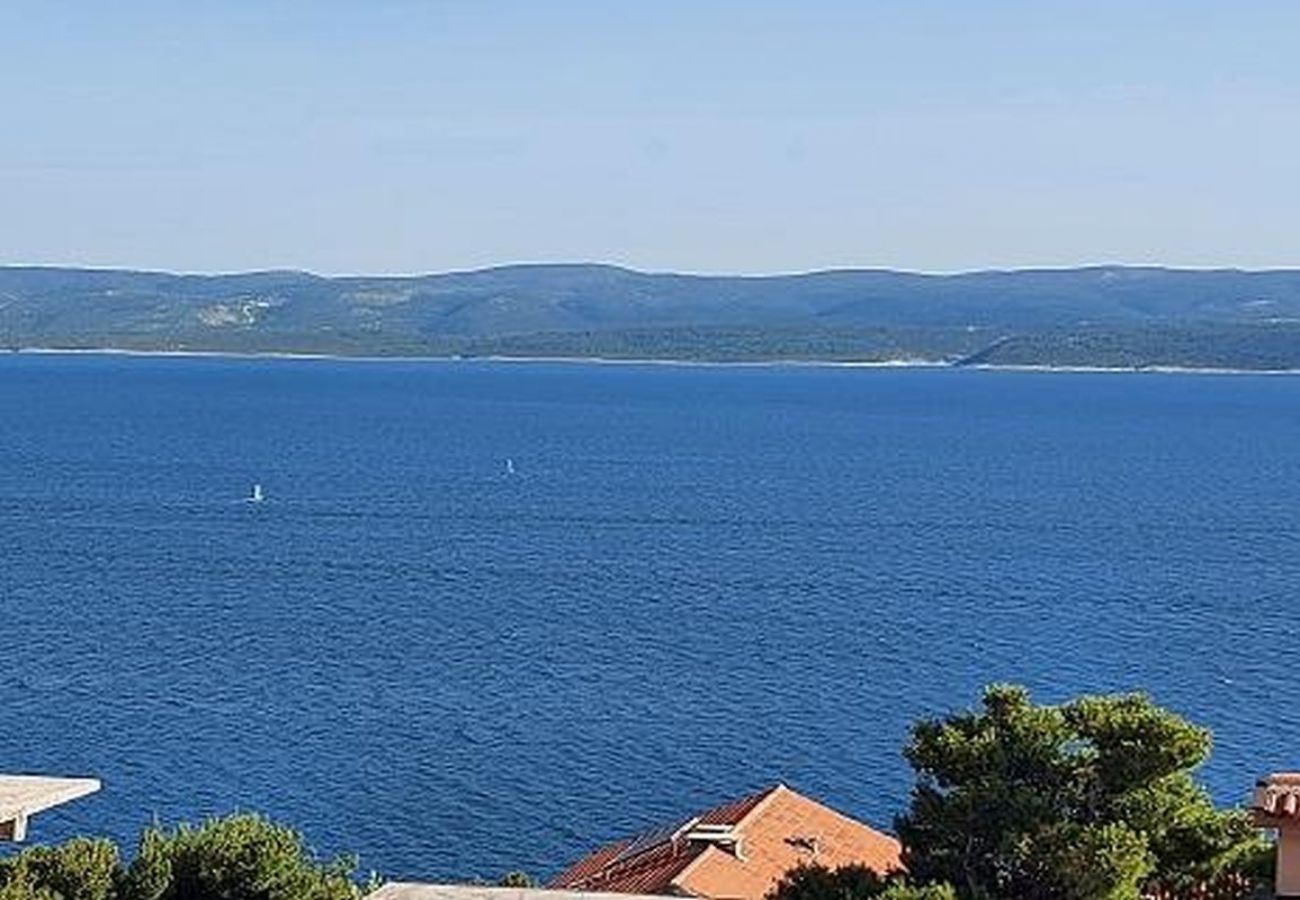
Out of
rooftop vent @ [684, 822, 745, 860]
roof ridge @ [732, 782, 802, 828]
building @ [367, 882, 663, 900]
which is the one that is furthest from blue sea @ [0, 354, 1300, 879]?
building @ [367, 882, 663, 900]

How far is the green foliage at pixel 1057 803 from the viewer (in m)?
13.4

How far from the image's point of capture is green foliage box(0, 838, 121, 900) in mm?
13391

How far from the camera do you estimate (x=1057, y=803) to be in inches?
540

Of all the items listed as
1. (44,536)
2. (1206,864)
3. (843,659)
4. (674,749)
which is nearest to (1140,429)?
(44,536)

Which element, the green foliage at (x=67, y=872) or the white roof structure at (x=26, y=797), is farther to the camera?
the green foliage at (x=67, y=872)

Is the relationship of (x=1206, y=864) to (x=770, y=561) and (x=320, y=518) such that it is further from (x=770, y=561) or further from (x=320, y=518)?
(x=320, y=518)

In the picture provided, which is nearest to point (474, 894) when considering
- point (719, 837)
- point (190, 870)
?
point (190, 870)

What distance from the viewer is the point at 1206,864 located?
13922 mm

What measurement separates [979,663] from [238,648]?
56.0 feet

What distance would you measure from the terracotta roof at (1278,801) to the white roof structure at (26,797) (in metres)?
5.43

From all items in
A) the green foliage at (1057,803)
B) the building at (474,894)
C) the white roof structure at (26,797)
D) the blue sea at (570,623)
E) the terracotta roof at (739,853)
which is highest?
the white roof structure at (26,797)

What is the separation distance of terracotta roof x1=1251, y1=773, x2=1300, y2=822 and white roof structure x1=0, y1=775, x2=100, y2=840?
17.8ft

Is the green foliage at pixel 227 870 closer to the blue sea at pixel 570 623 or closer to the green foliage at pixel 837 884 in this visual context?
the green foliage at pixel 837 884

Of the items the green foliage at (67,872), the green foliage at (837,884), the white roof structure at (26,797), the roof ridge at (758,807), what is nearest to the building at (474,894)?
the white roof structure at (26,797)
